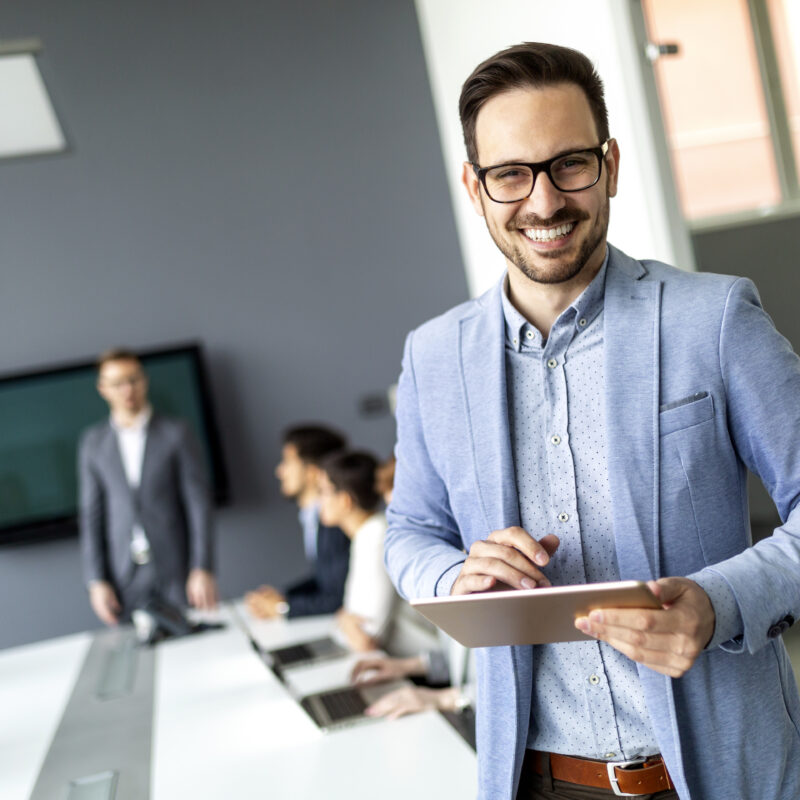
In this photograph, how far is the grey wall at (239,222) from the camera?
5.57 metres

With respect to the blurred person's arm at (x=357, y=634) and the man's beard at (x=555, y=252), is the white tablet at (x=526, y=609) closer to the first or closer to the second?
the man's beard at (x=555, y=252)

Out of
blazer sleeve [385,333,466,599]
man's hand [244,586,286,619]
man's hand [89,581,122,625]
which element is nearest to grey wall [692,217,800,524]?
blazer sleeve [385,333,466,599]

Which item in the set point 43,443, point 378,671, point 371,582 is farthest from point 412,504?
point 43,443

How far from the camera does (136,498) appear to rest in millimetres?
4746

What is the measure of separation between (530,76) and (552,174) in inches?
5.1

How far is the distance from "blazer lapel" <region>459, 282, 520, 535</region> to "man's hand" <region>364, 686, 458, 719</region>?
128cm

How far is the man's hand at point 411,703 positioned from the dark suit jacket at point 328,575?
1.54 metres

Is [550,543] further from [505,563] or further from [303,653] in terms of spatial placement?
[303,653]

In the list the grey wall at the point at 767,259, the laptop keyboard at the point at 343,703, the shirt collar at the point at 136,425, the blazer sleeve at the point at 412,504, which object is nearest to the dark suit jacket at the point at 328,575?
the shirt collar at the point at 136,425

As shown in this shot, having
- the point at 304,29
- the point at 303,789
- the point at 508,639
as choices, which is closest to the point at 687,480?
the point at 508,639

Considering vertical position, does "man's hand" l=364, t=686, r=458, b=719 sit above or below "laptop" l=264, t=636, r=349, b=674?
above

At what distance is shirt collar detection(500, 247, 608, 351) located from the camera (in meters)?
1.33

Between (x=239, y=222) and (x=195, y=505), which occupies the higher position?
(x=239, y=222)

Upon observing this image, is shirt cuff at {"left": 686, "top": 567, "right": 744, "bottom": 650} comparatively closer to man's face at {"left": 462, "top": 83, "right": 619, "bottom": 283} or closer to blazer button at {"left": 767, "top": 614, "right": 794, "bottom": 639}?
blazer button at {"left": 767, "top": 614, "right": 794, "bottom": 639}
